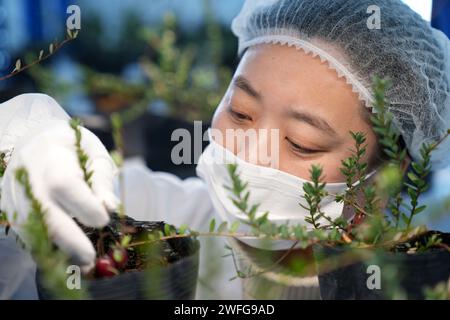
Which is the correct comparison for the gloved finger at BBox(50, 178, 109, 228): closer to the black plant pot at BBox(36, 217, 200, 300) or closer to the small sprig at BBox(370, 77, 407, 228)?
the black plant pot at BBox(36, 217, 200, 300)

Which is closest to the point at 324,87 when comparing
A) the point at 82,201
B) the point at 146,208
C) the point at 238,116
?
the point at 238,116

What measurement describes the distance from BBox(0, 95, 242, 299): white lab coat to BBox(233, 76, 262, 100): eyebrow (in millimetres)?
278

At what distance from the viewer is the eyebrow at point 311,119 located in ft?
2.80

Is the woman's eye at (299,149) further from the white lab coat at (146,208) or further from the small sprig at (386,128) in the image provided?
the small sprig at (386,128)

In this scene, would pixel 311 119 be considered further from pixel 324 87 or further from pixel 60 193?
pixel 60 193

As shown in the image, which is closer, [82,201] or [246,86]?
[82,201]

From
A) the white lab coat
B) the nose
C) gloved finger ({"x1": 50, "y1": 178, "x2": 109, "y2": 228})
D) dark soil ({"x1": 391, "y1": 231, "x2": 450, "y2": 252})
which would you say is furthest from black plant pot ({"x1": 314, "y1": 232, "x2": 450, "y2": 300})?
the nose

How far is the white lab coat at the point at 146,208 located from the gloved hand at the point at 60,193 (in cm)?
12

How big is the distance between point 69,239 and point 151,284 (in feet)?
0.32

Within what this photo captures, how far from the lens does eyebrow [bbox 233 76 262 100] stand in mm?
898

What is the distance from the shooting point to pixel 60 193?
1.65ft

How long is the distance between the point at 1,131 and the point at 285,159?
0.47 meters

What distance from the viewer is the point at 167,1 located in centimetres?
244

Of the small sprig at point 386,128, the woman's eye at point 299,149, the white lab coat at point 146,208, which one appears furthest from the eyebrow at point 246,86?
the small sprig at point 386,128
